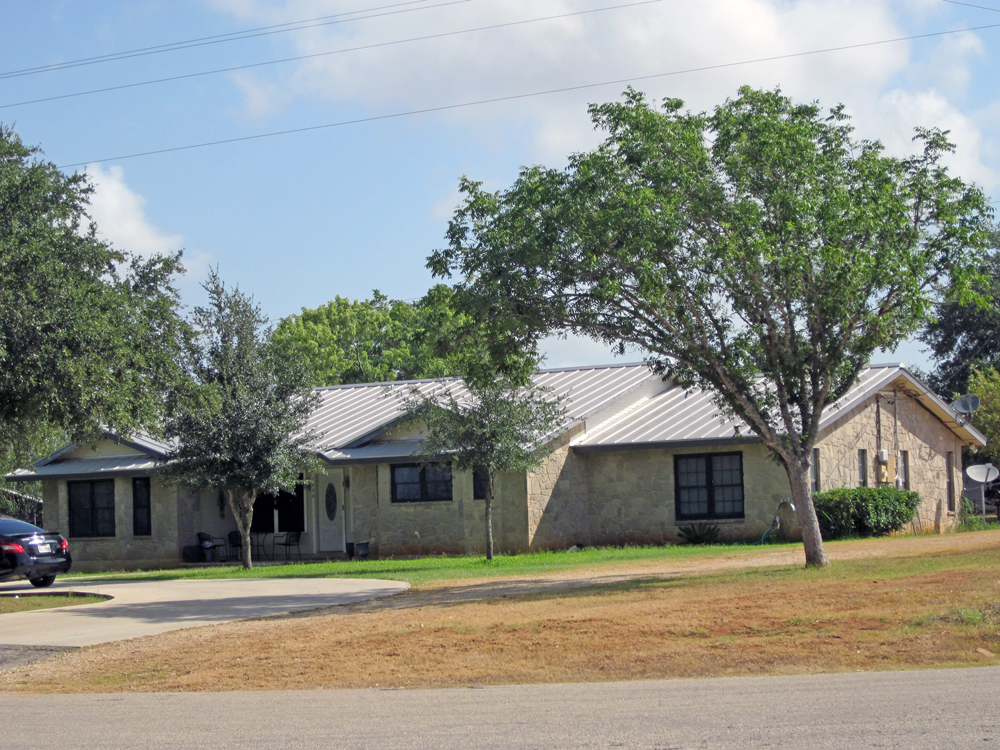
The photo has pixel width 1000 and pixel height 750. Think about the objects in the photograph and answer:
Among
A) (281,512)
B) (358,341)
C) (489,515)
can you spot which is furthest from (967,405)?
(358,341)

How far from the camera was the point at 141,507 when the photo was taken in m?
29.6

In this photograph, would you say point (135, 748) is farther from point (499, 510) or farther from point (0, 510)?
point (0, 510)

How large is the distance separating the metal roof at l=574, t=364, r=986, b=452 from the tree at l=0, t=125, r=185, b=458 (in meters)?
12.0

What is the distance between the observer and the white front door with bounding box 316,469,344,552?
29047 millimetres

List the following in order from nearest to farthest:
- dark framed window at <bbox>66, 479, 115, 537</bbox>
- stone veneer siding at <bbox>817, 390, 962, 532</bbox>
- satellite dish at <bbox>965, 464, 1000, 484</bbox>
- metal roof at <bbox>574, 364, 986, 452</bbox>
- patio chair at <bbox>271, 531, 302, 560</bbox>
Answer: metal roof at <bbox>574, 364, 986, 452</bbox>, stone veneer siding at <bbox>817, 390, 962, 532</bbox>, satellite dish at <bbox>965, 464, 1000, 484</bbox>, patio chair at <bbox>271, 531, 302, 560</bbox>, dark framed window at <bbox>66, 479, 115, 537</bbox>

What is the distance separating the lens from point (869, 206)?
50.5 feet

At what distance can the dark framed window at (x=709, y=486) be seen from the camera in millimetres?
26328

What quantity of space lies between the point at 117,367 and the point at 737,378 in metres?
9.36

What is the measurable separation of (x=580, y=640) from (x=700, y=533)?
15.3 meters

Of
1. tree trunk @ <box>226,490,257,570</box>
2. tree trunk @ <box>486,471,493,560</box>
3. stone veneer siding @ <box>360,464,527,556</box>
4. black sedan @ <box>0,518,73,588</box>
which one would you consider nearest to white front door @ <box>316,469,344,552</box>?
stone veneer siding @ <box>360,464,527,556</box>

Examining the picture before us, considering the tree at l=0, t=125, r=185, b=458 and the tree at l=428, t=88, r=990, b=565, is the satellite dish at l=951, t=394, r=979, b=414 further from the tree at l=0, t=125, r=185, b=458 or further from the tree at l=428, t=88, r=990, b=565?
the tree at l=0, t=125, r=185, b=458

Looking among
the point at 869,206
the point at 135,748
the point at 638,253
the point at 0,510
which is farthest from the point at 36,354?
the point at 0,510

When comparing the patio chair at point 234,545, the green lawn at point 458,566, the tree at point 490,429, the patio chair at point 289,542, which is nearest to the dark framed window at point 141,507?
the patio chair at point 234,545

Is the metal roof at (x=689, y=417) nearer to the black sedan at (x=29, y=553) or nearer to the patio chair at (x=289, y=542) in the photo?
the patio chair at (x=289, y=542)
